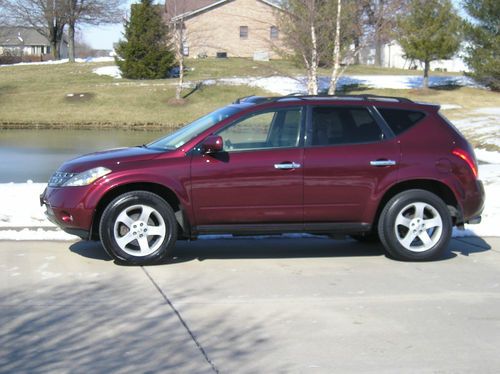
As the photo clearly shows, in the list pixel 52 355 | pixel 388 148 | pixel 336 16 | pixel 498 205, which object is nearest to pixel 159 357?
pixel 52 355

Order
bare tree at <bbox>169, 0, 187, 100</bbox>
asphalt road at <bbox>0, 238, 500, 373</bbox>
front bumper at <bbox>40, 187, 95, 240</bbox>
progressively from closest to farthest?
asphalt road at <bbox>0, 238, 500, 373</bbox> < front bumper at <bbox>40, 187, 95, 240</bbox> < bare tree at <bbox>169, 0, 187, 100</bbox>

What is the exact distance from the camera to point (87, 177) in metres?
7.43

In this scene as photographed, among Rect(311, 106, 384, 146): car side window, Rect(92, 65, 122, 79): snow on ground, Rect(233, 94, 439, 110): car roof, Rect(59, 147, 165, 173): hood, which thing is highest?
Rect(92, 65, 122, 79): snow on ground

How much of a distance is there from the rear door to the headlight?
2.03m

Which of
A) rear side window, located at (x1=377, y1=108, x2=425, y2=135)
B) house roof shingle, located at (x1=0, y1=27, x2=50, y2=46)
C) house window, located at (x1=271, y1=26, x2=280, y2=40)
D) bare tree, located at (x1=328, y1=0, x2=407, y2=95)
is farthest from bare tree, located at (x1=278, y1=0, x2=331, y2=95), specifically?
house roof shingle, located at (x1=0, y1=27, x2=50, y2=46)

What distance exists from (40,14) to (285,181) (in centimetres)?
5852

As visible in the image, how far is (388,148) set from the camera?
7.83 metres

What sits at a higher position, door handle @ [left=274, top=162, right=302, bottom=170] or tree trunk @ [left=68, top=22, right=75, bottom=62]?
tree trunk @ [left=68, top=22, right=75, bottom=62]

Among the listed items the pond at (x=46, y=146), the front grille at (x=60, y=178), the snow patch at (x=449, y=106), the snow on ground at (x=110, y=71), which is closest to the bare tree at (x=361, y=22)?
the pond at (x=46, y=146)

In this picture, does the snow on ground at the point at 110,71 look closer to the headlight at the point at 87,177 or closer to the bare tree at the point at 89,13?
the bare tree at the point at 89,13

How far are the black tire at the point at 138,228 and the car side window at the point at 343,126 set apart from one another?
1728mm

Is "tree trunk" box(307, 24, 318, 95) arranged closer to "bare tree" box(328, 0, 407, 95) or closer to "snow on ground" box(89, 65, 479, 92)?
"bare tree" box(328, 0, 407, 95)

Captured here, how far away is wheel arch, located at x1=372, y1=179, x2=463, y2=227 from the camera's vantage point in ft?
26.0

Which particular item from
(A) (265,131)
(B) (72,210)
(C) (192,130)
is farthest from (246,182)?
(B) (72,210)
